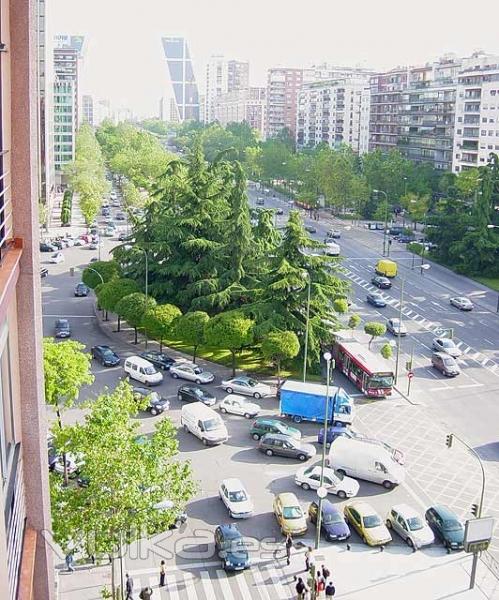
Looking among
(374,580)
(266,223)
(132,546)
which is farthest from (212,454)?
(266,223)

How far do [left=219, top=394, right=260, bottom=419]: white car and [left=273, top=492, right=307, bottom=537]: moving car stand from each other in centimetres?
849

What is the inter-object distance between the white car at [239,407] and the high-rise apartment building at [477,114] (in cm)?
6492

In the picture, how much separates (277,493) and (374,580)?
5.40 metres

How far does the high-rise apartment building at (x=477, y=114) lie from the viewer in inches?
3526

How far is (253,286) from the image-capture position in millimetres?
41312

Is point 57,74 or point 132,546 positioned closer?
point 132,546

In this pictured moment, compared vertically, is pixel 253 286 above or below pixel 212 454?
above

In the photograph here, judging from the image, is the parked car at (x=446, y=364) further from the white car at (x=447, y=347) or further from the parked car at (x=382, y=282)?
the parked car at (x=382, y=282)

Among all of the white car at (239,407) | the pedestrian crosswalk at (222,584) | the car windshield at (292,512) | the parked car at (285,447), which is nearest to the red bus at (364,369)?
the white car at (239,407)

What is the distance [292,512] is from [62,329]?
2446cm

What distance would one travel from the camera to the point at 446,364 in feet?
128

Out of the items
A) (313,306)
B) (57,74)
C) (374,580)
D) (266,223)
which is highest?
(57,74)

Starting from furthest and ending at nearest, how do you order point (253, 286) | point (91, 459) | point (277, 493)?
1. point (253, 286)
2. point (277, 493)
3. point (91, 459)

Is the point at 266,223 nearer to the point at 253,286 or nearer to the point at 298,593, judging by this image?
the point at 253,286
